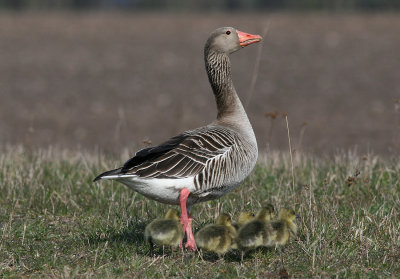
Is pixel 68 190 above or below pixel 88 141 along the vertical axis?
above

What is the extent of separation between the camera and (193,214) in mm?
7598

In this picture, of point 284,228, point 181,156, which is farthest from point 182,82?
point 284,228

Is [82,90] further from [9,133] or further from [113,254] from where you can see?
[113,254]

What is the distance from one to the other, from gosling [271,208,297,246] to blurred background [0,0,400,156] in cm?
242

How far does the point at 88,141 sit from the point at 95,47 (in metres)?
21.5

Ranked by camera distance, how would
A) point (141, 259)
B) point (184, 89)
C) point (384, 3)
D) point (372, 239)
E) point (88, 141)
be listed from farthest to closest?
point (384, 3) < point (184, 89) < point (88, 141) < point (372, 239) < point (141, 259)

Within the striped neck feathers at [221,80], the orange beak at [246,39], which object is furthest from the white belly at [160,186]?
the orange beak at [246,39]

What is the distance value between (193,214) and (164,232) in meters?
2.02

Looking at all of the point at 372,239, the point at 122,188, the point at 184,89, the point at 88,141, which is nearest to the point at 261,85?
the point at 184,89

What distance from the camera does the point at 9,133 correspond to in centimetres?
1875

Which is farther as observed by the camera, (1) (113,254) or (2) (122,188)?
(2) (122,188)

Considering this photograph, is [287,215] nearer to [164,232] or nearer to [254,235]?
[254,235]

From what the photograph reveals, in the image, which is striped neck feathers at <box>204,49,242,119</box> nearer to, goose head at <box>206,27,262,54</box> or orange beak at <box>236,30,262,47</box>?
goose head at <box>206,27,262,54</box>

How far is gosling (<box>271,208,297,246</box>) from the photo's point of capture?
571cm
